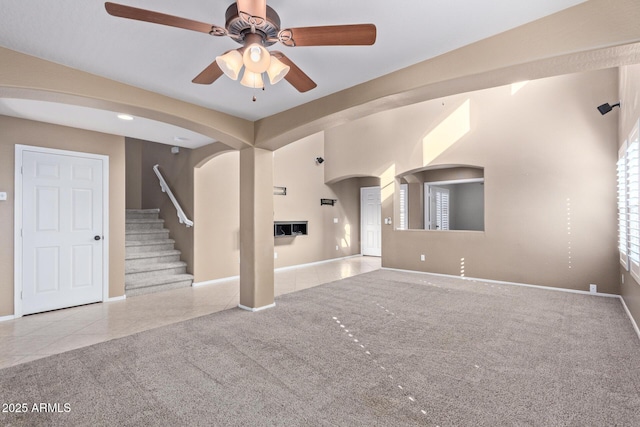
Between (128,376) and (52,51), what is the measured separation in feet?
8.37

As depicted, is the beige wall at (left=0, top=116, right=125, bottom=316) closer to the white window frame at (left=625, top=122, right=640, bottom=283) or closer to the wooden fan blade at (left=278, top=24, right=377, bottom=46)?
the wooden fan blade at (left=278, top=24, right=377, bottom=46)

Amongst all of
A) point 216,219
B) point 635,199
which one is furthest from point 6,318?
point 635,199

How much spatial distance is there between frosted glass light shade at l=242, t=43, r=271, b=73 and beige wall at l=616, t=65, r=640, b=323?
11.6 feet

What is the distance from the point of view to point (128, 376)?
2410mm

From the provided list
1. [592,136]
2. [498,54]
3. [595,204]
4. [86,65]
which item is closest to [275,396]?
[498,54]

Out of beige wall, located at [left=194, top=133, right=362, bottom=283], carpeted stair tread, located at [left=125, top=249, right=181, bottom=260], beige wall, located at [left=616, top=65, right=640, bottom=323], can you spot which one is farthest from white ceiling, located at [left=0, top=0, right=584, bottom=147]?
carpeted stair tread, located at [left=125, top=249, right=181, bottom=260]

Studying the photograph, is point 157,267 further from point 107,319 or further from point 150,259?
point 107,319

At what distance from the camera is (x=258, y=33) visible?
5.82 ft

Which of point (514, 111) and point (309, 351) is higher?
point (514, 111)

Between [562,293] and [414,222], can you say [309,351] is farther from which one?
[414,222]

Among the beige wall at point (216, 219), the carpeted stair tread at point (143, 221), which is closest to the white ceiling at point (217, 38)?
the beige wall at point (216, 219)

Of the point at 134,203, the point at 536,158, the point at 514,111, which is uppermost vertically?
the point at 514,111

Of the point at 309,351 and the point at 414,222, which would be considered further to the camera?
A: the point at 414,222

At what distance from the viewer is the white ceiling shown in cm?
189
